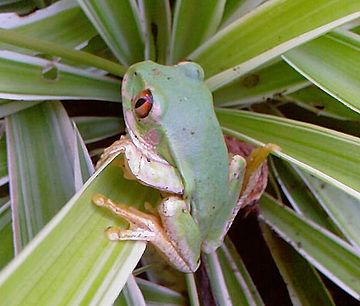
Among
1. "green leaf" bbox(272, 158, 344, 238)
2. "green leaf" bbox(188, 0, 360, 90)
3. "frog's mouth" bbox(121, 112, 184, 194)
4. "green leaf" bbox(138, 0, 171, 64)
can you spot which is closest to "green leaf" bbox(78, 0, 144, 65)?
"green leaf" bbox(138, 0, 171, 64)

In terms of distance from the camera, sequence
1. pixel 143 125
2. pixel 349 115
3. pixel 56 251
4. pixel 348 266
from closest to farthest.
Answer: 1. pixel 56 251
2. pixel 143 125
3. pixel 348 266
4. pixel 349 115

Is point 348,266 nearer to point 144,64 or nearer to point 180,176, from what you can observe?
point 180,176

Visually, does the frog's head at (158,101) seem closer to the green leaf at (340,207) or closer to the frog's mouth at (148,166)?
the frog's mouth at (148,166)

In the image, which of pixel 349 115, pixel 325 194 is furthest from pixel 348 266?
pixel 349 115

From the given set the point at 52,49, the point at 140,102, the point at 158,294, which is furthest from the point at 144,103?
the point at 158,294

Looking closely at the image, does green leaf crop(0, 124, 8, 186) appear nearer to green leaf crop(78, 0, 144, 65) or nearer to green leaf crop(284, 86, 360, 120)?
green leaf crop(78, 0, 144, 65)

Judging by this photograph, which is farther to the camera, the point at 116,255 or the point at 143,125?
the point at 143,125
